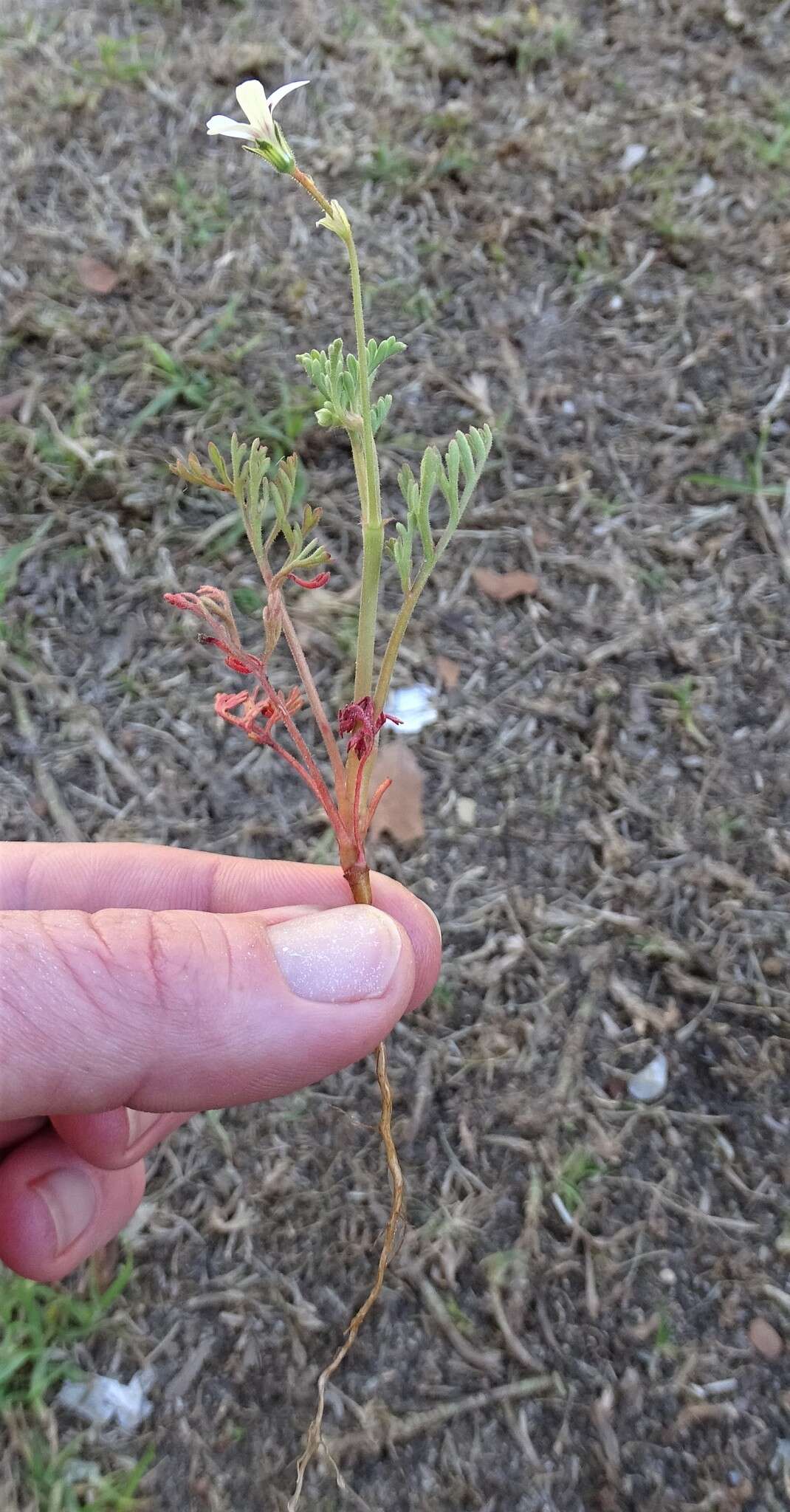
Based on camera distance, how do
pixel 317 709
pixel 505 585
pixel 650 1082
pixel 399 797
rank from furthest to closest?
pixel 505 585
pixel 399 797
pixel 650 1082
pixel 317 709

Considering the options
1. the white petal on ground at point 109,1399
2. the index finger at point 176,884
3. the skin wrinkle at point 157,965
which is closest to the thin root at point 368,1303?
the index finger at point 176,884

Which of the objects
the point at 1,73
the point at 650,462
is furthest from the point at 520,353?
the point at 1,73

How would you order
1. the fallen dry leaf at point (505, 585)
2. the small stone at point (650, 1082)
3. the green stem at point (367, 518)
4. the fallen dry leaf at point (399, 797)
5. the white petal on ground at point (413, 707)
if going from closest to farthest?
the green stem at point (367, 518) < the small stone at point (650, 1082) < the fallen dry leaf at point (399, 797) < the white petal on ground at point (413, 707) < the fallen dry leaf at point (505, 585)

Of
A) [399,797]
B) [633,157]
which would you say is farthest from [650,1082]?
[633,157]

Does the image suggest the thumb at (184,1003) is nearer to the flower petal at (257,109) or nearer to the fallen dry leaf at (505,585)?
the flower petal at (257,109)

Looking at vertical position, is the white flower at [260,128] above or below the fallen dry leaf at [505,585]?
above

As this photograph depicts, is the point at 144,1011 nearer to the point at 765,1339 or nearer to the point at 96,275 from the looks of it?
the point at 765,1339
